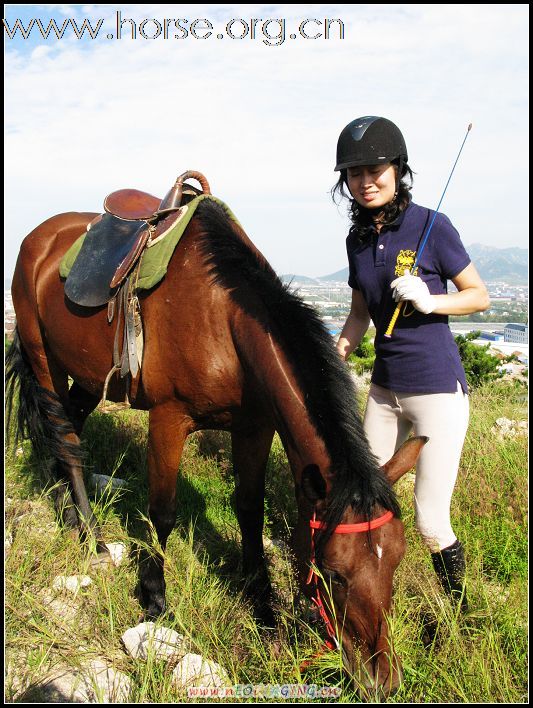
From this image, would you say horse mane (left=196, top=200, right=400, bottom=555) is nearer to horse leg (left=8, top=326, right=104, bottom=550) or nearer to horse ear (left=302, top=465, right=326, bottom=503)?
horse ear (left=302, top=465, right=326, bottom=503)

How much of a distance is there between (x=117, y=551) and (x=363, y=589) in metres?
2.07

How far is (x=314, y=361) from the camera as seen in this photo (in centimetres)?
221

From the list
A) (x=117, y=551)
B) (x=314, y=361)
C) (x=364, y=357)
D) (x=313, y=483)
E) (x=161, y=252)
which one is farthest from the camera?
(x=364, y=357)

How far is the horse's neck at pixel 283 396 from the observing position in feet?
6.96

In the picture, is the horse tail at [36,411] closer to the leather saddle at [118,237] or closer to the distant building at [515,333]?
the leather saddle at [118,237]

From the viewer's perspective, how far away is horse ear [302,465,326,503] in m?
1.99

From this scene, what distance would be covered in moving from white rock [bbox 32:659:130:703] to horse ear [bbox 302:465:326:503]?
106cm

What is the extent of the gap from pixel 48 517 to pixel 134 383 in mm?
1481

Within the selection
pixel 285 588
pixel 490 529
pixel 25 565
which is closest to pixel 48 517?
pixel 25 565

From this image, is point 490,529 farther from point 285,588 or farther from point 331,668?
point 331,668

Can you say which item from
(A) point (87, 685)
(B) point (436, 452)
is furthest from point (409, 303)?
(A) point (87, 685)

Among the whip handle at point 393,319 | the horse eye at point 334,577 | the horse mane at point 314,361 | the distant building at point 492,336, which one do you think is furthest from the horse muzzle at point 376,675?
the distant building at point 492,336

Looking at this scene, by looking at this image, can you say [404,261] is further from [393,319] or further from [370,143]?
[370,143]

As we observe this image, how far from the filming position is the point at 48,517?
146 inches
